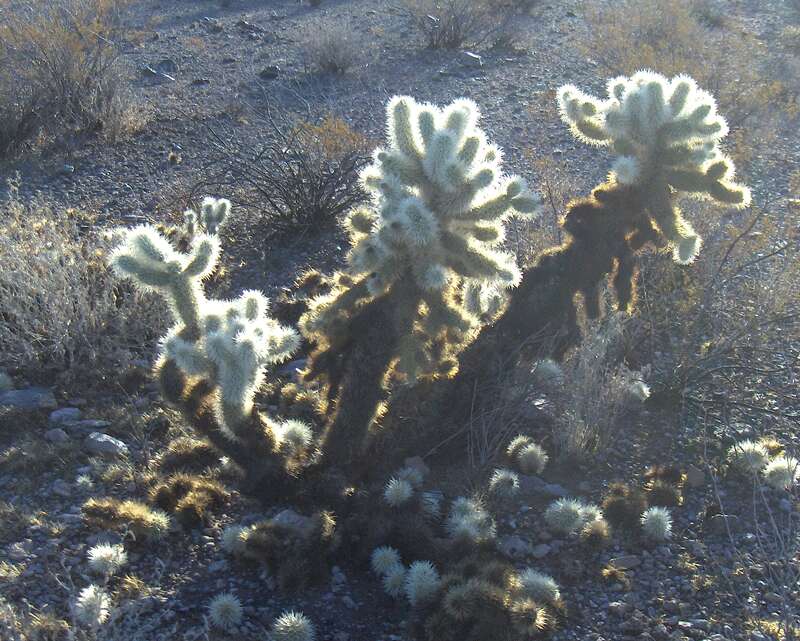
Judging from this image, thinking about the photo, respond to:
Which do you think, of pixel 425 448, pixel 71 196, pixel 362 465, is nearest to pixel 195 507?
pixel 362 465

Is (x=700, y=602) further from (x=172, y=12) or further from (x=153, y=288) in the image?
Result: (x=172, y=12)

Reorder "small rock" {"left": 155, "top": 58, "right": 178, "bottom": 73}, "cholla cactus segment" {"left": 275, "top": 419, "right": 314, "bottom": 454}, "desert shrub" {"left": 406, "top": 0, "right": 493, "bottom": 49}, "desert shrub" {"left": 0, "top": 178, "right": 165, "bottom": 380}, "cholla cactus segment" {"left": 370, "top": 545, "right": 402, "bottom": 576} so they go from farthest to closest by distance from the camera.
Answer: "desert shrub" {"left": 406, "top": 0, "right": 493, "bottom": 49}, "small rock" {"left": 155, "top": 58, "right": 178, "bottom": 73}, "desert shrub" {"left": 0, "top": 178, "right": 165, "bottom": 380}, "cholla cactus segment" {"left": 275, "top": 419, "right": 314, "bottom": 454}, "cholla cactus segment" {"left": 370, "top": 545, "right": 402, "bottom": 576}

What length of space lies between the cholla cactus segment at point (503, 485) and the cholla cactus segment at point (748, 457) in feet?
4.12

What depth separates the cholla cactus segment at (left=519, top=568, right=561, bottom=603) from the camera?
3.56 meters

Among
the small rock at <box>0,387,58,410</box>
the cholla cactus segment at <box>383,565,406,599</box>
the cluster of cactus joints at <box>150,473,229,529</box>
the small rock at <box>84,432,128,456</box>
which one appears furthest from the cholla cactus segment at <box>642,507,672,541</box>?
the small rock at <box>0,387,58,410</box>

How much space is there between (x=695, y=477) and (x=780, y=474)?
1.37ft

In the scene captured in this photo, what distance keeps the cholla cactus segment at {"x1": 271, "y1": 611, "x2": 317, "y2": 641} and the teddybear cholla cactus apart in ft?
8.67

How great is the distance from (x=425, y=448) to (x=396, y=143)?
1.63 metres

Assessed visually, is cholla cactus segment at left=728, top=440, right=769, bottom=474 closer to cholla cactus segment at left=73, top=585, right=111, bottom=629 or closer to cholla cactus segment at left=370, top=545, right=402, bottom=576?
cholla cactus segment at left=370, top=545, right=402, bottom=576

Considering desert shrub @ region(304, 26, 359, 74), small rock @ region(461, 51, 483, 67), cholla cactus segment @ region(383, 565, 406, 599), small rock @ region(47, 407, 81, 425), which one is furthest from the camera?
small rock @ region(461, 51, 483, 67)

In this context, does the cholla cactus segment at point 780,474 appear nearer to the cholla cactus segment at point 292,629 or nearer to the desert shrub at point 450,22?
the cholla cactus segment at point 292,629

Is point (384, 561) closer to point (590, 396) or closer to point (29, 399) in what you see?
point (590, 396)

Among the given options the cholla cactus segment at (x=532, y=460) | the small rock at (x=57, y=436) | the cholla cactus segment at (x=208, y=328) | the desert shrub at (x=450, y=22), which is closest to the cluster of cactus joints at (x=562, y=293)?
the cholla cactus segment at (x=532, y=460)

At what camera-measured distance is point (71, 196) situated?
25.5ft
